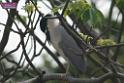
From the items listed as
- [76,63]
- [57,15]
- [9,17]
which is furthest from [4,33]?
[76,63]

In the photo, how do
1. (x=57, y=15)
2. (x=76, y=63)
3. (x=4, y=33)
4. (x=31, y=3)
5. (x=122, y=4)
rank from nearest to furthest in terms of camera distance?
(x=57, y=15), (x=31, y=3), (x=4, y=33), (x=122, y=4), (x=76, y=63)

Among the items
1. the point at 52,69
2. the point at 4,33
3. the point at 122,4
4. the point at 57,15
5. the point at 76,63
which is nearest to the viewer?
the point at 57,15

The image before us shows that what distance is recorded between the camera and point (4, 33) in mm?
2984

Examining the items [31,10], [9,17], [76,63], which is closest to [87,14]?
[31,10]

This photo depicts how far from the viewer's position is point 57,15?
2.62m

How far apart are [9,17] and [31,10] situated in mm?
205

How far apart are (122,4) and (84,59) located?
1725mm

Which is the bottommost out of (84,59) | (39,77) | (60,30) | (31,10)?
(84,59)

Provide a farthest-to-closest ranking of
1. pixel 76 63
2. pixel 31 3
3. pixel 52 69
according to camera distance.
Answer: pixel 52 69 < pixel 76 63 < pixel 31 3

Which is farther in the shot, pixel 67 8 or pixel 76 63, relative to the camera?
pixel 76 63

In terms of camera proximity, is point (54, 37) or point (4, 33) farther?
point (54, 37)

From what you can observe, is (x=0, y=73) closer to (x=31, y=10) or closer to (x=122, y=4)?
(x=31, y=10)

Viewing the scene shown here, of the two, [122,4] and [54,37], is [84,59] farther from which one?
[122,4]

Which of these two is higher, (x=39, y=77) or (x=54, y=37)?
(x=39, y=77)
